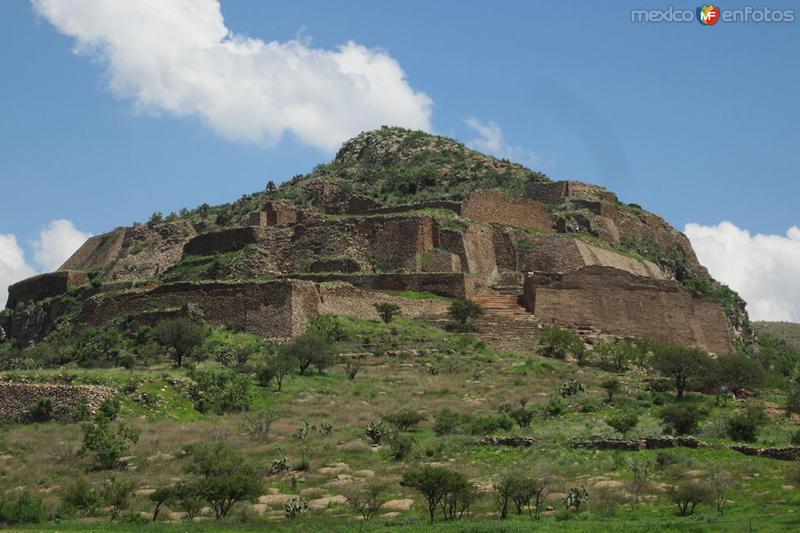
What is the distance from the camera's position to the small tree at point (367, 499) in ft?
65.0

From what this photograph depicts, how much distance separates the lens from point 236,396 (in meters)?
30.2

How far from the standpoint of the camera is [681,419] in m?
25.2

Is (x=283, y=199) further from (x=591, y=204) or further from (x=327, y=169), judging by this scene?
(x=591, y=204)

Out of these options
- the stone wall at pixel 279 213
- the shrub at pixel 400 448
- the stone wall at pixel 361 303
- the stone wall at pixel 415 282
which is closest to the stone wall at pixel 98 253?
the stone wall at pixel 279 213

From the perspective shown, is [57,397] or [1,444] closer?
[1,444]

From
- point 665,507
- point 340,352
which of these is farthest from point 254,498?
point 340,352

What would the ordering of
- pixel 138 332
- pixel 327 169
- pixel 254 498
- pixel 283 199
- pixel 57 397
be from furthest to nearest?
pixel 327 169, pixel 283 199, pixel 138 332, pixel 57 397, pixel 254 498

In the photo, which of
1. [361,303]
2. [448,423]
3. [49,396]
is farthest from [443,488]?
[361,303]

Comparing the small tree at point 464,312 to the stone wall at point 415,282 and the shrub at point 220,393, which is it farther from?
the shrub at point 220,393

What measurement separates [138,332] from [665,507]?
85.0 feet

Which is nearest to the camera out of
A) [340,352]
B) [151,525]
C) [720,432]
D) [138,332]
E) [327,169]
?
[151,525]

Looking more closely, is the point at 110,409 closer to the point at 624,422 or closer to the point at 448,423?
the point at 448,423

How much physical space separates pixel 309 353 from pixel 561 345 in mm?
9503

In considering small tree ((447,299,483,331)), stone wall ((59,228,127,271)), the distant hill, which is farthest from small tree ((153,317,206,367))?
the distant hill
